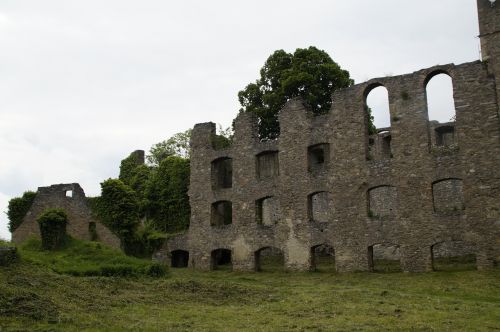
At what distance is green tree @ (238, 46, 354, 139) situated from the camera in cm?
3622

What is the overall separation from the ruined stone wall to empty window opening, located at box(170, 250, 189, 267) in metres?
4.78

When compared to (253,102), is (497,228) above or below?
below

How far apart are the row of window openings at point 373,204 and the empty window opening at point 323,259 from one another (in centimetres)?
165

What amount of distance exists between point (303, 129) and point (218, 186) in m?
6.17

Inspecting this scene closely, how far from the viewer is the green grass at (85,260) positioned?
2211 centimetres

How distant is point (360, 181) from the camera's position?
26938 mm

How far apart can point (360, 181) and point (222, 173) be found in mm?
9079

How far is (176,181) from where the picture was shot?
34.9 m

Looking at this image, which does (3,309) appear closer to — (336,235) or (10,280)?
(10,280)

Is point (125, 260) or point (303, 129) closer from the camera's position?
point (125, 260)

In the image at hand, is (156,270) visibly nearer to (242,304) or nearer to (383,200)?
(242,304)

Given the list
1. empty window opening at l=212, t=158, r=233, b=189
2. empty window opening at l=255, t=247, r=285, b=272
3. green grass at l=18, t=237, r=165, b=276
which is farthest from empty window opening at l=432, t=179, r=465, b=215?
green grass at l=18, t=237, r=165, b=276

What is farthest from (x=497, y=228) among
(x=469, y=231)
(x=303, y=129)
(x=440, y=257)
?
(x=303, y=129)

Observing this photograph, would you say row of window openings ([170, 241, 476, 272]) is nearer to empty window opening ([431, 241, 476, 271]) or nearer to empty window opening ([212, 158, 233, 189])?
empty window opening ([431, 241, 476, 271])
